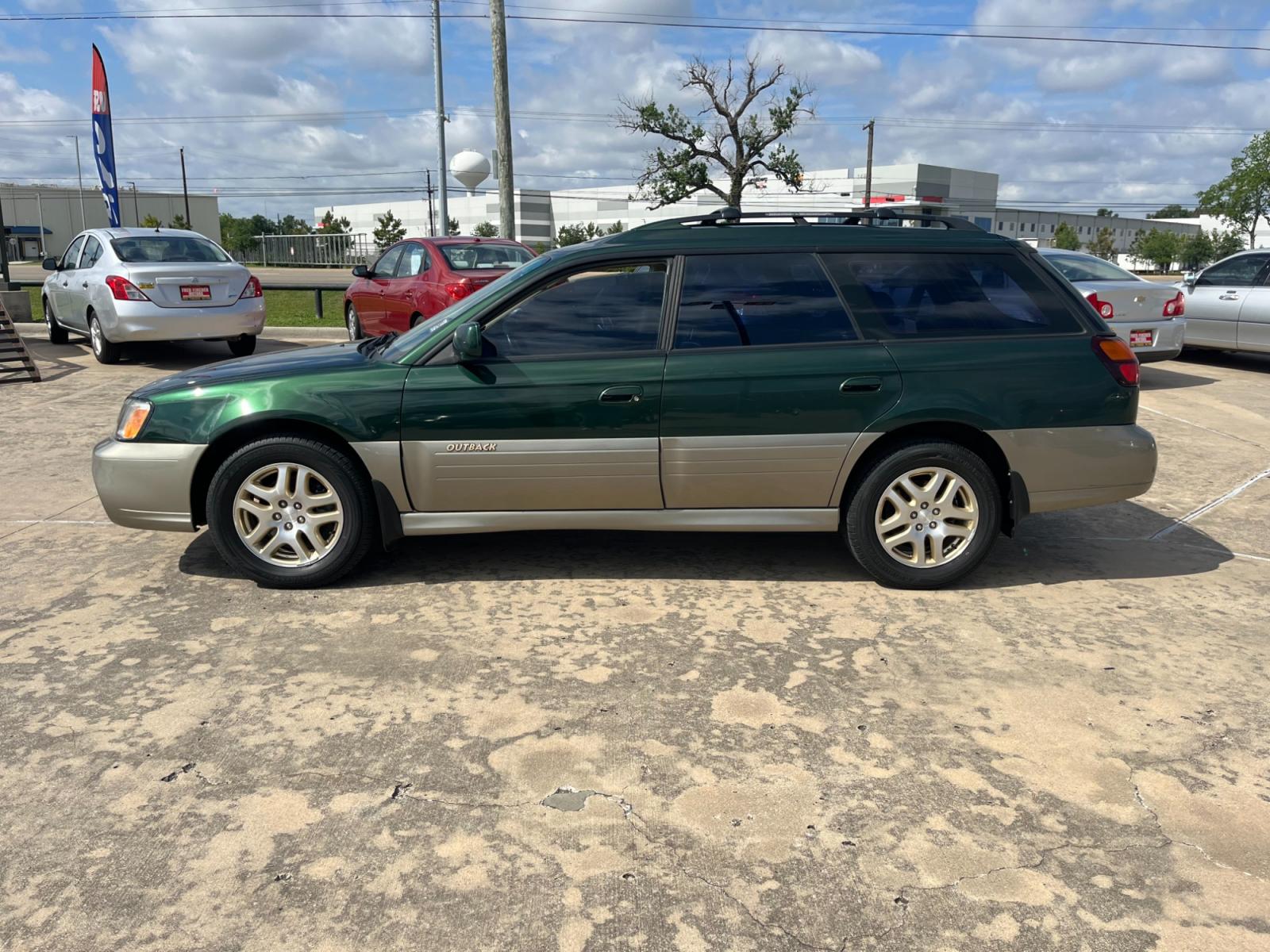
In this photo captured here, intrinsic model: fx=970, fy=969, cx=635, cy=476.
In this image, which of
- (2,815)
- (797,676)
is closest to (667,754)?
(797,676)

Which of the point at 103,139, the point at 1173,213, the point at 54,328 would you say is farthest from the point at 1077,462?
the point at 1173,213

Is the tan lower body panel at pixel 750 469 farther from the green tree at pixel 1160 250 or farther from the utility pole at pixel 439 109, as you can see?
the green tree at pixel 1160 250

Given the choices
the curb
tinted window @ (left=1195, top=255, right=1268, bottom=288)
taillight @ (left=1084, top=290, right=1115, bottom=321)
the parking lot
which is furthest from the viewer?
the curb

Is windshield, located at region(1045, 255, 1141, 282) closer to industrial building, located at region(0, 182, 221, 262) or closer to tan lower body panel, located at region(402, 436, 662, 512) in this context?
tan lower body panel, located at region(402, 436, 662, 512)

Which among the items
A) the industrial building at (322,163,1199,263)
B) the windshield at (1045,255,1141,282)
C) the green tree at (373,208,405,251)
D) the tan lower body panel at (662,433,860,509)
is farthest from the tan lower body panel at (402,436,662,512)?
the industrial building at (322,163,1199,263)

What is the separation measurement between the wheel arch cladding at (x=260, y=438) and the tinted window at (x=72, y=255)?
9.74 metres

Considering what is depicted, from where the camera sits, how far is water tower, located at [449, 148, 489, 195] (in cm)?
3872

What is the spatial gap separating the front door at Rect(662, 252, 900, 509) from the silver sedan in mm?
7409

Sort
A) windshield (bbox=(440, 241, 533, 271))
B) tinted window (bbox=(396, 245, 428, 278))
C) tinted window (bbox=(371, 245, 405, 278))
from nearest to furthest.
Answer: windshield (bbox=(440, 241, 533, 271)) < tinted window (bbox=(396, 245, 428, 278)) < tinted window (bbox=(371, 245, 405, 278))

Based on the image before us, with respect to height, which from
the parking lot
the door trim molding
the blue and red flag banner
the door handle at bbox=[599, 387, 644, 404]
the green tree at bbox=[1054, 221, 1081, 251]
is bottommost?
the parking lot

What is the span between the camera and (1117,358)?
15.1 ft

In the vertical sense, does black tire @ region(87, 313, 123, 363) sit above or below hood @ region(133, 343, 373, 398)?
below

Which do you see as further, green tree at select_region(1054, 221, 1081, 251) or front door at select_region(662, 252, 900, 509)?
green tree at select_region(1054, 221, 1081, 251)

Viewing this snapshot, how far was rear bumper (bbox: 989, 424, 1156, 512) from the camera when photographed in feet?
14.9
